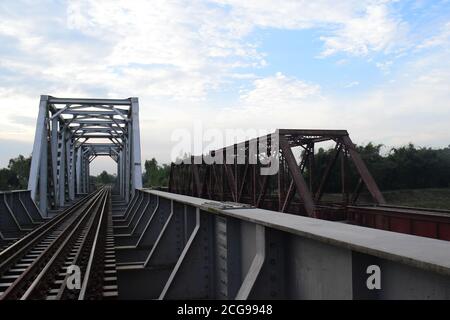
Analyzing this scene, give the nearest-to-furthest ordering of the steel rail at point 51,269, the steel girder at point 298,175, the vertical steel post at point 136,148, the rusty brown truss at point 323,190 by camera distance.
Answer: the steel rail at point 51,269 → the rusty brown truss at point 323,190 → the steel girder at point 298,175 → the vertical steel post at point 136,148

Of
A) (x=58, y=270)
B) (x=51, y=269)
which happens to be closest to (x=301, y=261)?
(x=51, y=269)

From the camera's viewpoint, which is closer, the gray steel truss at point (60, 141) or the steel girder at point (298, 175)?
the steel girder at point (298, 175)

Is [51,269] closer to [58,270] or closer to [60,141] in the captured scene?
[58,270]

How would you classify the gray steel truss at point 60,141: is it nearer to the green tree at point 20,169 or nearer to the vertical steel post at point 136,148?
the vertical steel post at point 136,148

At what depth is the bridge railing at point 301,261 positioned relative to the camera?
251cm

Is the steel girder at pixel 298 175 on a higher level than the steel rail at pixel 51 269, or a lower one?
higher

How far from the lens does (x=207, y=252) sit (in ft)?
22.2

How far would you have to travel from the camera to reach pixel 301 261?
12.8 ft

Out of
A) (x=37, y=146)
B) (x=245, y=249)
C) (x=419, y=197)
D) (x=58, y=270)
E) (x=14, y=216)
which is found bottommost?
(x=419, y=197)

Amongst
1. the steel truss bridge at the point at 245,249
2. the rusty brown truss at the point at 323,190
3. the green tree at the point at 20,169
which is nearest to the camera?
the steel truss bridge at the point at 245,249

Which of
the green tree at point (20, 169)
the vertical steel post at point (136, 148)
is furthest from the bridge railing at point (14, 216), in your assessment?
the green tree at point (20, 169)

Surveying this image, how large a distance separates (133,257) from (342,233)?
985cm
